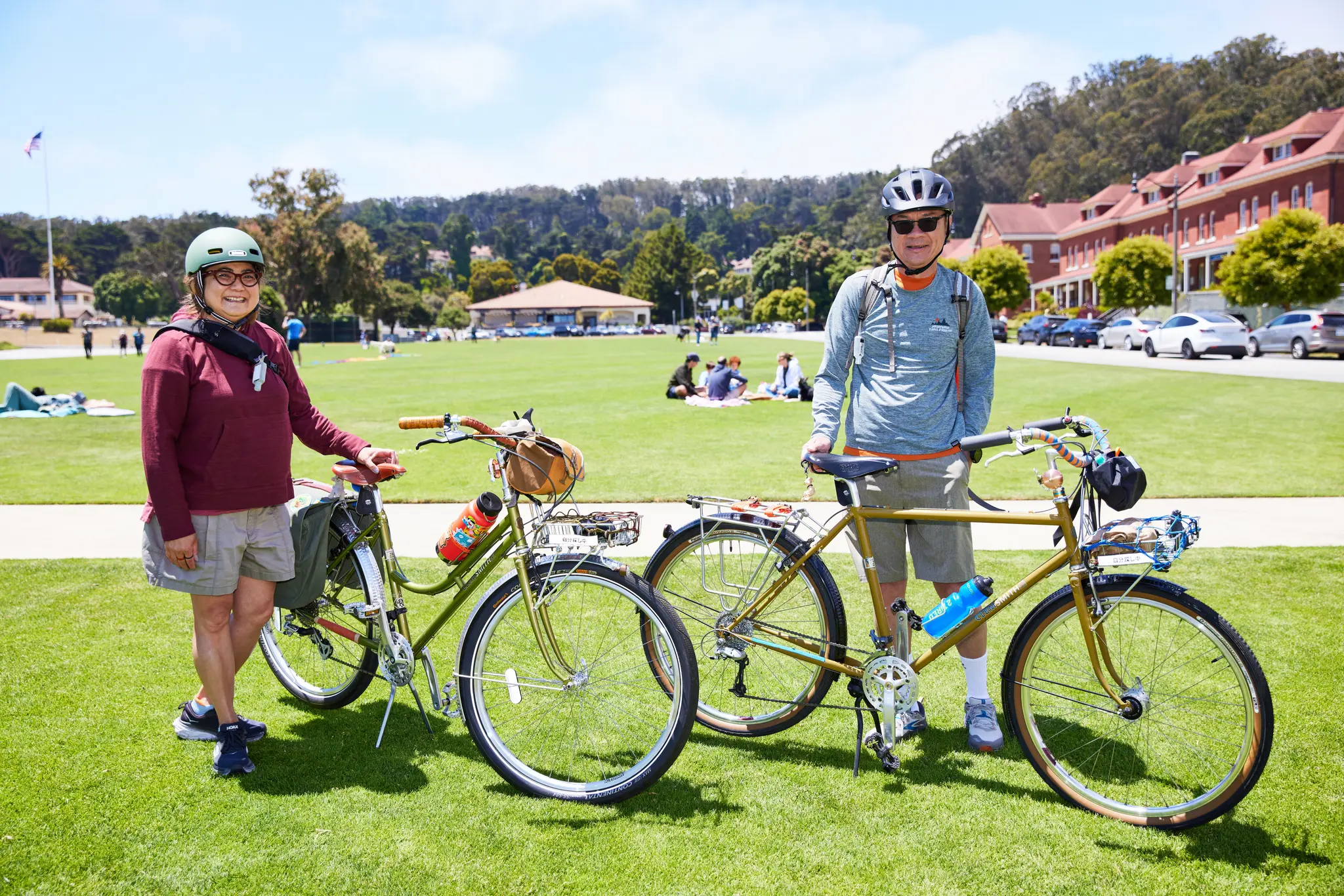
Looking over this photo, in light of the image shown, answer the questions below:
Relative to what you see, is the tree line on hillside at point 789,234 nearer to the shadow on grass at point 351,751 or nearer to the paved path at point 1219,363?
the paved path at point 1219,363

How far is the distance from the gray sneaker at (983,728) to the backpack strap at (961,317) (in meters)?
1.24

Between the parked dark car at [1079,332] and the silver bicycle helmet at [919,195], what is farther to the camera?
the parked dark car at [1079,332]

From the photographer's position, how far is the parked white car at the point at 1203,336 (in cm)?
2897

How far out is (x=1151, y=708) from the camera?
10.9ft

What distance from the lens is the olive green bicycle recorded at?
3.38m

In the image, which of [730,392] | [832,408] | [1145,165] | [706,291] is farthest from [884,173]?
[832,408]

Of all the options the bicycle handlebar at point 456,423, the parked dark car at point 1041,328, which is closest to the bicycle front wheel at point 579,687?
the bicycle handlebar at point 456,423

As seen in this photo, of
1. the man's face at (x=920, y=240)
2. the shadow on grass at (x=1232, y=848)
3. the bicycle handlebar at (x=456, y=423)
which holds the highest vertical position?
the man's face at (x=920, y=240)

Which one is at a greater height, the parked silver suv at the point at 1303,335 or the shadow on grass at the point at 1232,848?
the parked silver suv at the point at 1303,335

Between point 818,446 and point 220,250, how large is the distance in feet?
7.69

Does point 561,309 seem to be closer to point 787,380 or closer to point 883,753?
point 787,380

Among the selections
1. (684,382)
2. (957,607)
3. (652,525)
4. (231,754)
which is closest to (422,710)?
(231,754)

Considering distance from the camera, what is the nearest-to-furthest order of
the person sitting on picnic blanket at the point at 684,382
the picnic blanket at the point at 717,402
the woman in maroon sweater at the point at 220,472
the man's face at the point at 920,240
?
the woman in maroon sweater at the point at 220,472, the man's face at the point at 920,240, the picnic blanket at the point at 717,402, the person sitting on picnic blanket at the point at 684,382

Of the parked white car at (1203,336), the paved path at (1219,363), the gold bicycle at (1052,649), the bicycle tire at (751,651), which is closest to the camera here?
the gold bicycle at (1052,649)
